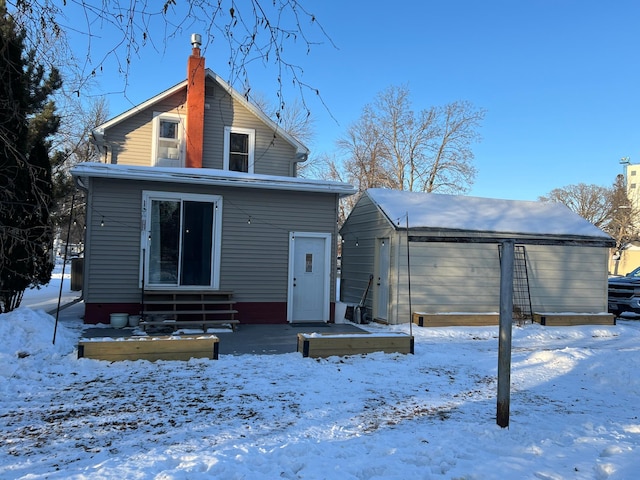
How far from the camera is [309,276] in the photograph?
1202cm

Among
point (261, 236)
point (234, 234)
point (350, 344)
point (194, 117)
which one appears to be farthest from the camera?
point (194, 117)

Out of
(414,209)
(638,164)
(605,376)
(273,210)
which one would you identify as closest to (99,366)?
(273,210)

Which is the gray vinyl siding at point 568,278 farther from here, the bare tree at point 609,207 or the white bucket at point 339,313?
the bare tree at point 609,207

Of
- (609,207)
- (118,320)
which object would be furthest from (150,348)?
(609,207)

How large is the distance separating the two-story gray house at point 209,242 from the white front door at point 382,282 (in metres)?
1.51

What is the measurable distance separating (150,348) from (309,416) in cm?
339

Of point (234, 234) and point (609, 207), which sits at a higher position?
point (609, 207)

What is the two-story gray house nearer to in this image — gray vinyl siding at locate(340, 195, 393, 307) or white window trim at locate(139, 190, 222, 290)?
white window trim at locate(139, 190, 222, 290)

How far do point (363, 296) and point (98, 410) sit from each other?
9.21 m

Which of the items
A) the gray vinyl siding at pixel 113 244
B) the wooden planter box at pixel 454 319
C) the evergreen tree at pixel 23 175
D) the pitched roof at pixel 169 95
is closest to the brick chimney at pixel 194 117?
the pitched roof at pixel 169 95

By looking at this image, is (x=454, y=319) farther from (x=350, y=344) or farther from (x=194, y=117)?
(x=194, y=117)

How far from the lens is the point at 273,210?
38.5 ft

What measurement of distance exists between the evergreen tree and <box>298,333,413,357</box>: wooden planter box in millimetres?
4151

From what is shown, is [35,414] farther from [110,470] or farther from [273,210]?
[273,210]
